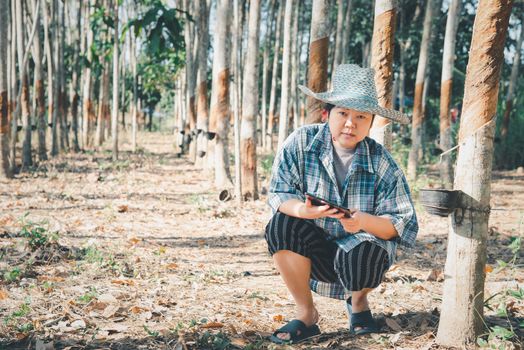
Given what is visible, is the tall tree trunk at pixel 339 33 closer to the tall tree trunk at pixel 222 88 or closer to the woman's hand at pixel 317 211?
the tall tree trunk at pixel 222 88

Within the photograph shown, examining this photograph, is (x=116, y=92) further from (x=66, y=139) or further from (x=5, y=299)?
(x=5, y=299)

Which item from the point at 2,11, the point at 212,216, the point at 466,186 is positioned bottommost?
the point at 212,216

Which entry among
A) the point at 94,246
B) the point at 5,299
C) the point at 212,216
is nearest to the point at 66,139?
the point at 212,216

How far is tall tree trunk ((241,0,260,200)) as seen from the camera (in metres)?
7.16

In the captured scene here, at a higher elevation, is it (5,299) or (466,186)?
(466,186)

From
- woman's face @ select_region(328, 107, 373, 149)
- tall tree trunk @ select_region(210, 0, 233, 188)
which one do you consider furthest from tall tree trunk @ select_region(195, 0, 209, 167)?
woman's face @ select_region(328, 107, 373, 149)

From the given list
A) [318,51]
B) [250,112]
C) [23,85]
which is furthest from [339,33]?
[318,51]

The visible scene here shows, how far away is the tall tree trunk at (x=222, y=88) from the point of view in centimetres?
785

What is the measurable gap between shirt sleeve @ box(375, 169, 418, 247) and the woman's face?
283 mm

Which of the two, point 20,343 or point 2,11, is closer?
point 20,343

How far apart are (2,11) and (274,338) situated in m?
7.23

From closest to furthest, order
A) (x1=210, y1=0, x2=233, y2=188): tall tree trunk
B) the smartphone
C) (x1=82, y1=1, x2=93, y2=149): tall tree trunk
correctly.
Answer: the smartphone, (x1=210, y1=0, x2=233, y2=188): tall tree trunk, (x1=82, y1=1, x2=93, y2=149): tall tree trunk

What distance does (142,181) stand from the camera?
31.3 ft

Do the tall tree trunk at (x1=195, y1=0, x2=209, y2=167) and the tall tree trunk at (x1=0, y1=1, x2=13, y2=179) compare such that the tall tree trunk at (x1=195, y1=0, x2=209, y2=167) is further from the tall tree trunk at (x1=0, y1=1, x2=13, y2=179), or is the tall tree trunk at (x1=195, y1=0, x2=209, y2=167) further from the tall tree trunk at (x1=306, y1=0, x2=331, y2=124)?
the tall tree trunk at (x1=306, y1=0, x2=331, y2=124)
